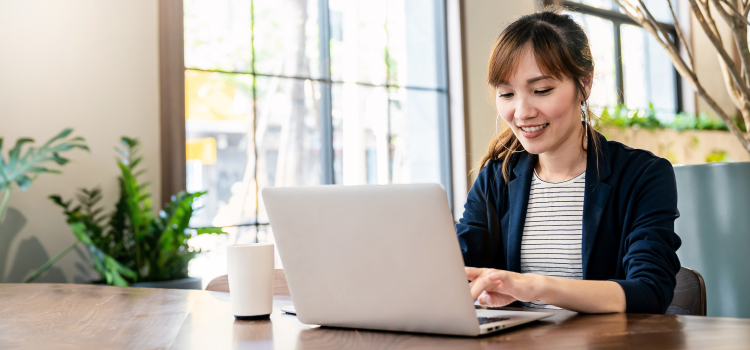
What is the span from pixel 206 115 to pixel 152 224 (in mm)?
899

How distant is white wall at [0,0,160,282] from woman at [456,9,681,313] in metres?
1.97

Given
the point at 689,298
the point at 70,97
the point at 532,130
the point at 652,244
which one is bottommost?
the point at 689,298

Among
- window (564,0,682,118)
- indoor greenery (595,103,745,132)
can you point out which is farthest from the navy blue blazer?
window (564,0,682,118)

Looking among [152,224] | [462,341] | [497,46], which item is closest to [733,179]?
[497,46]

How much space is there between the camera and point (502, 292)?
2.80 ft

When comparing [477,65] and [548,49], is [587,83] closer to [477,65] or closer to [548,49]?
[548,49]

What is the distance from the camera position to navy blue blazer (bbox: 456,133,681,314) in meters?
1.02

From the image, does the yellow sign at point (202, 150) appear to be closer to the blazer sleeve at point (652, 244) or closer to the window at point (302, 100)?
the window at point (302, 100)

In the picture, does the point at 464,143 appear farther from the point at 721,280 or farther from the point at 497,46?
the point at 497,46

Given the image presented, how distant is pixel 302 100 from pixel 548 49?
261cm

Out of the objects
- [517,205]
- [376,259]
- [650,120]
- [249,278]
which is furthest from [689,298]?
[650,120]

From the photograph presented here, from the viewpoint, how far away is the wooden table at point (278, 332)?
69cm

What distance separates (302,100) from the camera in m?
3.72

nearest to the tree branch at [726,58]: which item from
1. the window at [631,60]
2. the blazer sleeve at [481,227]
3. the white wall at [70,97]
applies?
the blazer sleeve at [481,227]
